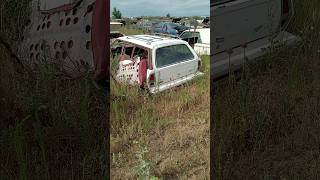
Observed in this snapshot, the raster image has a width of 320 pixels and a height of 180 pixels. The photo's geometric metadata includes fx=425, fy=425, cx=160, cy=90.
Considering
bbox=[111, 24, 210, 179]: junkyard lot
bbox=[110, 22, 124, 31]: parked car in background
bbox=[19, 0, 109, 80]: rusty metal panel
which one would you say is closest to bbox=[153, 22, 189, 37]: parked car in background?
bbox=[111, 24, 210, 179]: junkyard lot

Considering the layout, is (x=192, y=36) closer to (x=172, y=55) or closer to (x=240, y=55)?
(x=172, y=55)

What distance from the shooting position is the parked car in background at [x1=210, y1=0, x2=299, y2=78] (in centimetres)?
340

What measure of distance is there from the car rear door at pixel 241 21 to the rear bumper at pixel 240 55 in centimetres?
5

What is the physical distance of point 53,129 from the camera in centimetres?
303

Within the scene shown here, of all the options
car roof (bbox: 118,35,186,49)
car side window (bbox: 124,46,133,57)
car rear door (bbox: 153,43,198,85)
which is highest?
→ car roof (bbox: 118,35,186,49)

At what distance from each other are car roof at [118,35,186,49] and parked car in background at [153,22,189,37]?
0.05 meters

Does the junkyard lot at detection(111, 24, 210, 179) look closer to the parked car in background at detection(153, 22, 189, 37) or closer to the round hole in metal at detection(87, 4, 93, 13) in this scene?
the parked car in background at detection(153, 22, 189, 37)

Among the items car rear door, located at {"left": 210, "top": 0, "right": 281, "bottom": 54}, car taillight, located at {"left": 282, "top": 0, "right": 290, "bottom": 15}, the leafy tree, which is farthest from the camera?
car taillight, located at {"left": 282, "top": 0, "right": 290, "bottom": 15}

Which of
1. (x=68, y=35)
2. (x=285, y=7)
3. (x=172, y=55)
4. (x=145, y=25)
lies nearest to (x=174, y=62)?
(x=172, y=55)

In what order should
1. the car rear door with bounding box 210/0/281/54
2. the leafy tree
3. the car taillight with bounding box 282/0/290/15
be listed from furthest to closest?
the car taillight with bounding box 282/0/290/15 < the car rear door with bounding box 210/0/281/54 < the leafy tree

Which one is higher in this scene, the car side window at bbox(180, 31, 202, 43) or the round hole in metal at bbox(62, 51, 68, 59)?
the car side window at bbox(180, 31, 202, 43)

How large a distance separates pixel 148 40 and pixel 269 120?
1242mm

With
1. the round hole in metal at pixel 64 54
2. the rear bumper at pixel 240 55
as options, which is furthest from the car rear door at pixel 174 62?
the round hole in metal at pixel 64 54

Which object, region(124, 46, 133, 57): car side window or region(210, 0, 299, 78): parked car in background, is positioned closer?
region(124, 46, 133, 57): car side window
